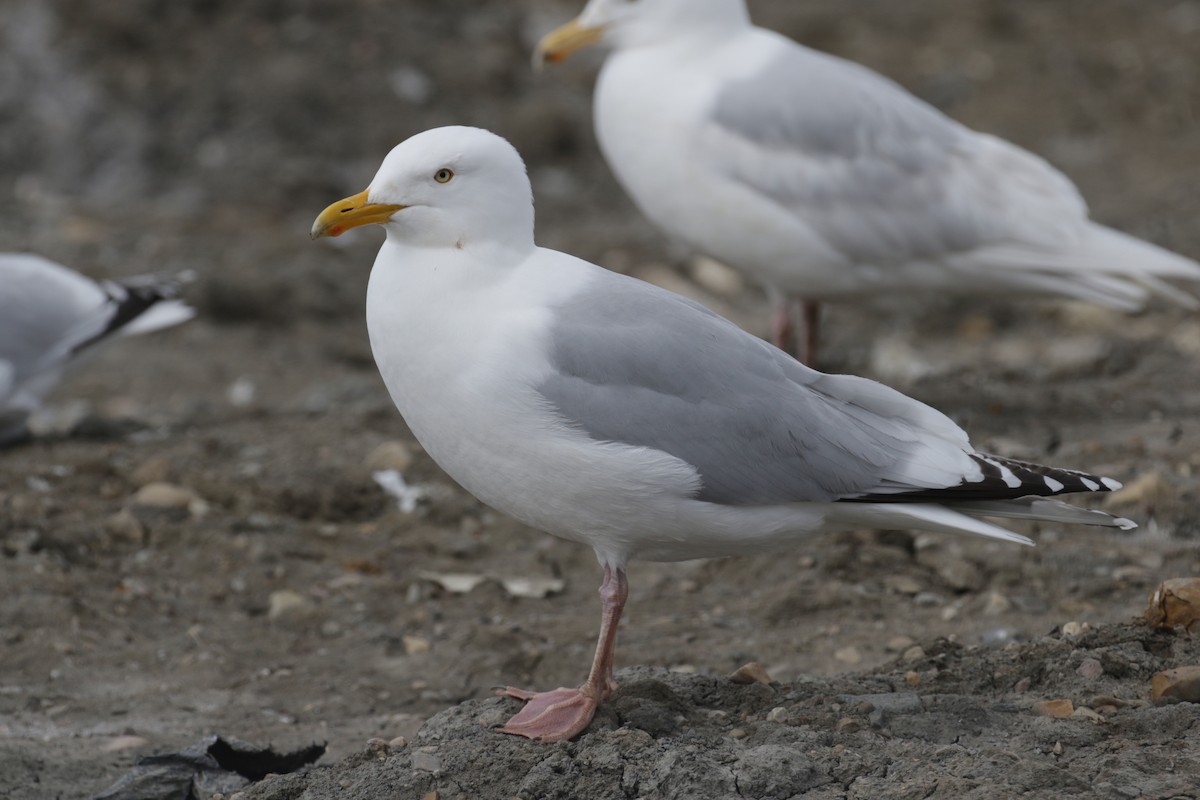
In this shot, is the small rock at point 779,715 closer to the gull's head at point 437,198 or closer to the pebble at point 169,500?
the gull's head at point 437,198

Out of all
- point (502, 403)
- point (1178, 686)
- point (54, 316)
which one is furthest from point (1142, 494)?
point (54, 316)

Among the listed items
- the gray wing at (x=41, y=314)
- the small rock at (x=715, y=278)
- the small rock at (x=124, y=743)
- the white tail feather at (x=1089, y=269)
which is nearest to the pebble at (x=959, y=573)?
the white tail feather at (x=1089, y=269)

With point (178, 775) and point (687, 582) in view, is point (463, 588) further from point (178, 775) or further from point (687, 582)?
point (178, 775)

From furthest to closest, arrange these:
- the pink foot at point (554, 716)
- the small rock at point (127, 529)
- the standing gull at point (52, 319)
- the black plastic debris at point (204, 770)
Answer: the standing gull at point (52, 319), the small rock at point (127, 529), the black plastic debris at point (204, 770), the pink foot at point (554, 716)

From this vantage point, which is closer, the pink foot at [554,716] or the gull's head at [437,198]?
the pink foot at [554,716]

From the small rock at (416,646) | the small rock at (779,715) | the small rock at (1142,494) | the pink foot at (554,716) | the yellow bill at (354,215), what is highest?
the yellow bill at (354,215)

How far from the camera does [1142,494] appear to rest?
17.2ft

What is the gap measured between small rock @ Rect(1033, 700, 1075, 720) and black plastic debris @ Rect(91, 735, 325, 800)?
180cm

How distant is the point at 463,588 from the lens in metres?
5.25

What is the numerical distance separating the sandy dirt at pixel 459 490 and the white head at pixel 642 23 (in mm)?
1668

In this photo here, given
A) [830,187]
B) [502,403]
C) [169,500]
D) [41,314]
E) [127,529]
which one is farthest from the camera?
[41,314]

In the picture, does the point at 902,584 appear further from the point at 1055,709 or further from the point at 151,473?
the point at 151,473

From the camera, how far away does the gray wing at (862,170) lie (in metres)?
6.45

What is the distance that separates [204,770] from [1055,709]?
80.2 inches
